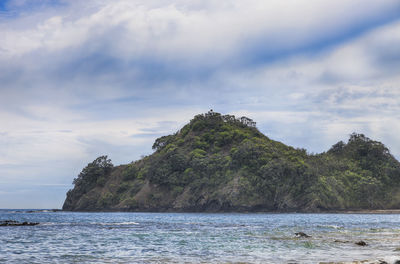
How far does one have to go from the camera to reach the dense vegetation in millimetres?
130750

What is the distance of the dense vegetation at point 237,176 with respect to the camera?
5148 inches

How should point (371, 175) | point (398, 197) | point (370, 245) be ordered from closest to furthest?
point (370, 245), point (398, 197), point (371, 175)

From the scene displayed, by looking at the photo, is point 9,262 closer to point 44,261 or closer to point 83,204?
point 44,261

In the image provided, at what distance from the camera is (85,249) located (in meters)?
26.9


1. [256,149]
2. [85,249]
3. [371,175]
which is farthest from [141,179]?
[85,249]

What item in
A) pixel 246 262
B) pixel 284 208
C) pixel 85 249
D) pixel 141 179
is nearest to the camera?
pixel 246 262

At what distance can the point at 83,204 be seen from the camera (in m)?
170

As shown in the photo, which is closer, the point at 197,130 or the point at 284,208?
the point at 284,208

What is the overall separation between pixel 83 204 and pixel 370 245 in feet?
502

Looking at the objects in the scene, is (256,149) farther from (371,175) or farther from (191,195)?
(371,175)

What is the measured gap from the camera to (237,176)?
135m

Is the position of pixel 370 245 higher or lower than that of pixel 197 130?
lower

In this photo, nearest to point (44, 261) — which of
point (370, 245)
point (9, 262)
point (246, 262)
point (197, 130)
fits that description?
point (9, 262)

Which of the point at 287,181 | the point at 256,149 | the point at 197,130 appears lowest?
the point at 287,181
